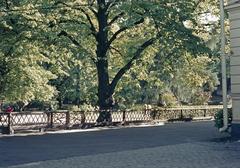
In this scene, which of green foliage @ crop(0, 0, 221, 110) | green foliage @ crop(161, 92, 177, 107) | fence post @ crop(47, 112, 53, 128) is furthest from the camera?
green foliage @ crop(161, 92, 177, 107)

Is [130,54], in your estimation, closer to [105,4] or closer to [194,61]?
[105,4]

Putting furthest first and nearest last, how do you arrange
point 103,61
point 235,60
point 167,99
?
point 167,99
point 103,61
point 235,60

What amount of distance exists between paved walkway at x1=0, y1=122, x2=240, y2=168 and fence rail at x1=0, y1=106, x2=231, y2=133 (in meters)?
2.53

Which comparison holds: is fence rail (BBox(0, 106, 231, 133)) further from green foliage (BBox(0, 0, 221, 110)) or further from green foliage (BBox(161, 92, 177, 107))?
green foliage (BBox(161, 92, 177, 107))

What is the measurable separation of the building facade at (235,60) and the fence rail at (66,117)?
372 inches

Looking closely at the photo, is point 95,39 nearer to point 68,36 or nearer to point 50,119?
point 68,36

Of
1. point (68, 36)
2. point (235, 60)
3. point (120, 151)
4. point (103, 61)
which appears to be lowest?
point (120, 151)

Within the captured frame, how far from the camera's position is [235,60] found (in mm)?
18281

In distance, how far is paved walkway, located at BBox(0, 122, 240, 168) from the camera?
12.2 meters

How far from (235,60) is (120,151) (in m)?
6.46

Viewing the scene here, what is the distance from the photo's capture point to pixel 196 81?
1313 inches

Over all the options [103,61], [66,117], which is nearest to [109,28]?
[103,61]

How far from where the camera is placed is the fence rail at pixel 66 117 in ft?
72.6

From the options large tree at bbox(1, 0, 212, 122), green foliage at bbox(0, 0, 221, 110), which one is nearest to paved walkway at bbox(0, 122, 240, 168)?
large tree at bbox(1, 0, 212, 122)
